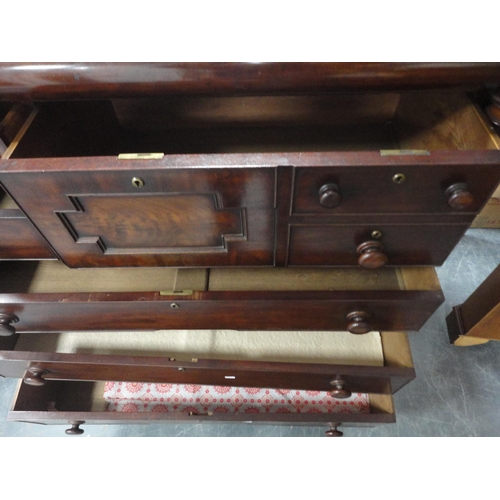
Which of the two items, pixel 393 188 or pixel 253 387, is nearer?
pixel 393 188

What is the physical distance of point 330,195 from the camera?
1.54 feet

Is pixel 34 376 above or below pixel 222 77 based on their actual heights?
below

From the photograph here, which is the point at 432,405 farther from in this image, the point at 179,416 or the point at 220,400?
the point at 179,416

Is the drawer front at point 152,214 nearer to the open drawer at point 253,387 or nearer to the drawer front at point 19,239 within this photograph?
the drawer front at point 19,239

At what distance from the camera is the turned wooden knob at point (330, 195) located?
0.47 m

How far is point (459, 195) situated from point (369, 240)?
A: 15 centimetres

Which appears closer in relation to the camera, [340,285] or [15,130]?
Result: [15,130]

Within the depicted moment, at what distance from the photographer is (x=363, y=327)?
0.65 metres

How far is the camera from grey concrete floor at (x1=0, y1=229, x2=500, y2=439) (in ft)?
3.32

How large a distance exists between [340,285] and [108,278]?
467 millimetres

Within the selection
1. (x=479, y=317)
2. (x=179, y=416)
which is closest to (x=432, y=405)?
(x=479, y=317)

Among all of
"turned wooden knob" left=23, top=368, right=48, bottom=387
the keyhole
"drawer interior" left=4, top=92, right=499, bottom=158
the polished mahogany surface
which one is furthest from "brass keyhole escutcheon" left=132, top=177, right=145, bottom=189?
"turned wooden knob" left=23, top=368, right=48, bottom=387
